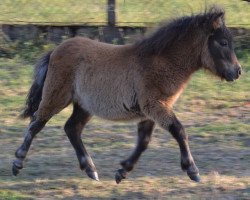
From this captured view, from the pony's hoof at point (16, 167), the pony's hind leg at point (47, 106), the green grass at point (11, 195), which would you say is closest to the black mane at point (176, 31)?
the pony's hind leg at point (47, 106)

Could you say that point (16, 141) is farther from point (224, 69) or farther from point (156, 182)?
point (224, 69)

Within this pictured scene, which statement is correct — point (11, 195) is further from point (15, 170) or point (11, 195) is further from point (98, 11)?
point (98, 11)

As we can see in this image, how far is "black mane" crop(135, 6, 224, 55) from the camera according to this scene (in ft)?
20.6

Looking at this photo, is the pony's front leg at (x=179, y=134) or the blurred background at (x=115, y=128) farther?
the blurred background at (x=115, y=128)

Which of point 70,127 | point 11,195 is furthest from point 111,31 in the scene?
point 11,195

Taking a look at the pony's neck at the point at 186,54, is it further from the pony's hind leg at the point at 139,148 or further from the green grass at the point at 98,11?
the green grass at the point at 98,11

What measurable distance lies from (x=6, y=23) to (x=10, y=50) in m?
0.41

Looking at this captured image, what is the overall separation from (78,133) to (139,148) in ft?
2.10

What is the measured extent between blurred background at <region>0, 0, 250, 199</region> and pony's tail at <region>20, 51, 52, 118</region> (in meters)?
0.42

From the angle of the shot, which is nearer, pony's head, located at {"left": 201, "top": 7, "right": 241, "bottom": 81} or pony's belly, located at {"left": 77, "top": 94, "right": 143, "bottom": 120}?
pony's head, located at {"left": 201, "top": 7, "right": 241, "bottom": 81}

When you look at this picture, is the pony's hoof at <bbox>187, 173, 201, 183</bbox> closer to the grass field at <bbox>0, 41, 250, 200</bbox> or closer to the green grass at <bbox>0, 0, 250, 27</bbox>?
the grass field at <bbox>0, 41, 250, 200</bbox>

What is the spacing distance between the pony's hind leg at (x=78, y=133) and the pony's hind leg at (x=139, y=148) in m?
0.28

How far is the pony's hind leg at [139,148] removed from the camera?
20.7ft

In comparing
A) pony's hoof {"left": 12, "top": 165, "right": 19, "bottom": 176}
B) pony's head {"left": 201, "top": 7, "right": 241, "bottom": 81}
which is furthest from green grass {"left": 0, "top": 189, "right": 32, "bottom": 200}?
pony's head {"left": 201, "top": 7, "right": 241, "bottom": 81}
